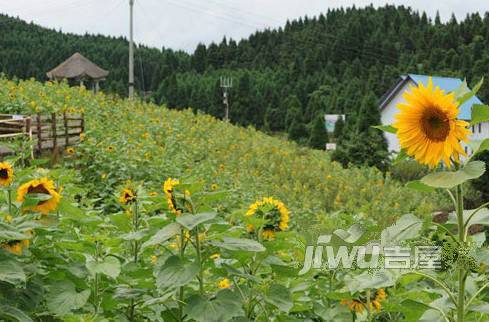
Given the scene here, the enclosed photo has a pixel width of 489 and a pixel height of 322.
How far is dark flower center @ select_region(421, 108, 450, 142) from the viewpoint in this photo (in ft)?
4.27

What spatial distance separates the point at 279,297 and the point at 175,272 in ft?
1.07

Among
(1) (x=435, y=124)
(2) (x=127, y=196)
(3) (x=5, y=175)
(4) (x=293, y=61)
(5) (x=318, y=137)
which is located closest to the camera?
(1) (x=435, y=124)

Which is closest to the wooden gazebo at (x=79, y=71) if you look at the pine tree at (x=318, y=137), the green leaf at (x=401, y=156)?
the pine tree at (x=318, y=137)

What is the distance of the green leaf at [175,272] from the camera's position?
4.78ft

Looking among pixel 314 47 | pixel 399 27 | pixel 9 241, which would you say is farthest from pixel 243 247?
pixel 399 27

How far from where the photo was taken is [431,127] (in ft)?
4.33

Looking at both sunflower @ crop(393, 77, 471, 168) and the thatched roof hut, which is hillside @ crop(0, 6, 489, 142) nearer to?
the thatched roof hut

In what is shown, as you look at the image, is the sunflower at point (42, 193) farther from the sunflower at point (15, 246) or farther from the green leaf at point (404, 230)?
the green leaf at point (404, 230)

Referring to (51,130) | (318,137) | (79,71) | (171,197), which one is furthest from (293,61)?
(171,197)

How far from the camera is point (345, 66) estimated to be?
208 ft

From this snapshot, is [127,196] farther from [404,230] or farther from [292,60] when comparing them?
[292,60]

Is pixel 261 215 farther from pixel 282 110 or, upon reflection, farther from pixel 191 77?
pixel 191 77

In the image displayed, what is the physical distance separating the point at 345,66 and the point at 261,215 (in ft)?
207

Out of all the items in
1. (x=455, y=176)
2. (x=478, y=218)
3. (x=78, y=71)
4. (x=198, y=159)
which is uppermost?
(x=78, y=71)
